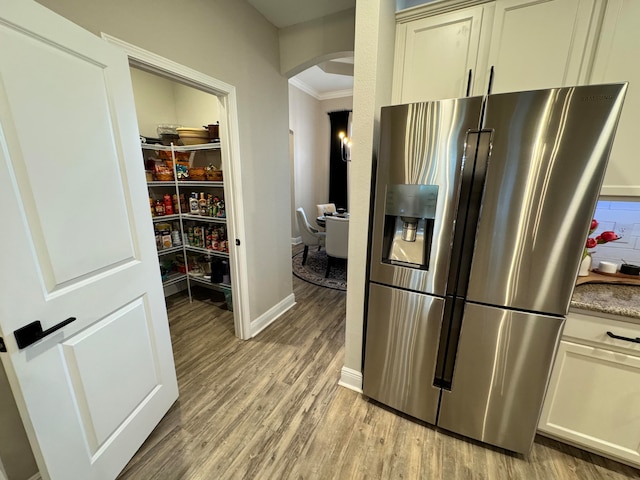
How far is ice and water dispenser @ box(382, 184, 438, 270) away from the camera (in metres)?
1.32

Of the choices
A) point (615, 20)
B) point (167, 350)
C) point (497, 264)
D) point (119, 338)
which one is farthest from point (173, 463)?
point (615, 20)

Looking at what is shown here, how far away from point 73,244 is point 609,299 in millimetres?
2420

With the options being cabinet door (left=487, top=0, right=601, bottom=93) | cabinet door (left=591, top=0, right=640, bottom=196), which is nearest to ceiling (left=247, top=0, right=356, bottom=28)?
cabinet door (left=487, top=0, right=601, bottom=93)

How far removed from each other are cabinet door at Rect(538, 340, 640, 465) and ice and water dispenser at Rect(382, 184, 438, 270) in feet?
2.72

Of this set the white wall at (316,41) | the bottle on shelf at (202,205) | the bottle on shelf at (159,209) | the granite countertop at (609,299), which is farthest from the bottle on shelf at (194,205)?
the granite countertop at (609,299)

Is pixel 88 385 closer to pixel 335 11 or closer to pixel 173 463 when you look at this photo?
pixel 173 463

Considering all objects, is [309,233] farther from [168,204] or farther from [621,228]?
[621,228]

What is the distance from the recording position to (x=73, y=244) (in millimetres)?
1046

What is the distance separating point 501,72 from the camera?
1.41m

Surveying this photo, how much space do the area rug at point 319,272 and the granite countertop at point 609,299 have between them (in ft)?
7.79

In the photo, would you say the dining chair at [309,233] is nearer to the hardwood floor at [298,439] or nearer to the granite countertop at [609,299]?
the hardwood floor at [298,439]

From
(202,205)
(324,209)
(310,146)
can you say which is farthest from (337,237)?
(310,146)

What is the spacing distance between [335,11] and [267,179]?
4.63ft

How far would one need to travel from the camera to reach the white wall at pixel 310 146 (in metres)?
5.25
